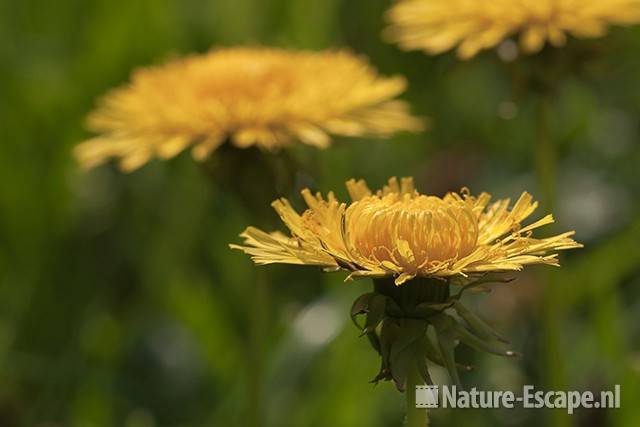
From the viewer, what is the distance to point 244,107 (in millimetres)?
1435

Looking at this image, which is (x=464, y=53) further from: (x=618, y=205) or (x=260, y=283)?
(x=618, y=205)

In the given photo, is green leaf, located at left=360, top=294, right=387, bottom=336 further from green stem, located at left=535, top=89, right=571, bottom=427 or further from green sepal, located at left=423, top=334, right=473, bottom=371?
green stem, located at left=535, top=89, right=571, bottom=427

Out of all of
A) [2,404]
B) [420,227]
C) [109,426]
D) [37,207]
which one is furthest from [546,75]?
[37,207]

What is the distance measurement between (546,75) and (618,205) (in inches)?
29.3

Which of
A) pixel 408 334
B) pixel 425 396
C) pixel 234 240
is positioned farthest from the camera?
pixel 234 240

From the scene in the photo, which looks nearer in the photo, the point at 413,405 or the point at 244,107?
the point at 413,405

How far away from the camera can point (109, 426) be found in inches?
68.2

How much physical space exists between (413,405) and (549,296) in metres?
0.57

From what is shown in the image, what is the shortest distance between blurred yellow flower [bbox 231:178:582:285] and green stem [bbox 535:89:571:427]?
485 millimetres

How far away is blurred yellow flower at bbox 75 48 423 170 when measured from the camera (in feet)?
4.68

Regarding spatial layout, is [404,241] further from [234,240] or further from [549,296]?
[234,240]

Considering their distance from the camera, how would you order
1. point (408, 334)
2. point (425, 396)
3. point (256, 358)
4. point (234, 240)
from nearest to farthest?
point (408, 334), point (425, 396), point (256, 358), point (234, 240)

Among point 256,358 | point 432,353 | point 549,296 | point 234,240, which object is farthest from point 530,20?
point 234,240

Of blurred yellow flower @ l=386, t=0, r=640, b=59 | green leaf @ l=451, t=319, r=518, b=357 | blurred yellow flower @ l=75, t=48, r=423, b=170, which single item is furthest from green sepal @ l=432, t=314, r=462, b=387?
blurred yellow flower @ l=386, t=0, r=640, b=59
